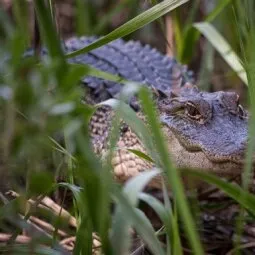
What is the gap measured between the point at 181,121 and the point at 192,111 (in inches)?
2.8

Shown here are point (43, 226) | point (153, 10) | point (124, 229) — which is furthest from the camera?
point (43, 226)

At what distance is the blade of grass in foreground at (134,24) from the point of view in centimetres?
206

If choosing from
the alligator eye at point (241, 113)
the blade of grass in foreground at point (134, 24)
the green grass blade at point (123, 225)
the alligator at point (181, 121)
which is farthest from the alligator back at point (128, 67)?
the green grass blade at point (123, 225)

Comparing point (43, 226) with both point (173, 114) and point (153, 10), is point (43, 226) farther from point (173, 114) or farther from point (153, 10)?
point (153, 10)

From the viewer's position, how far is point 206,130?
2.81 m

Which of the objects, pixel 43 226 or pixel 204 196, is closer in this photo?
pixel 43 226

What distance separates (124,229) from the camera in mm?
1481

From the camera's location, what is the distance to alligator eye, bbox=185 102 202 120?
2894 millimetres

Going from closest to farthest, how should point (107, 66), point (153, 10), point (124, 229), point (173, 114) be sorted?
point (124, 229), point (153, 10), point (173, 114), point (107, 66)

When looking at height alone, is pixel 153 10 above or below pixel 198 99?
above

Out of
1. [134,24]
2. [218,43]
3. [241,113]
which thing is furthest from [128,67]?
[134,24]

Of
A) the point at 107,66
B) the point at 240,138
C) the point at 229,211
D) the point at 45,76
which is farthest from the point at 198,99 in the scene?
the point at 45,76

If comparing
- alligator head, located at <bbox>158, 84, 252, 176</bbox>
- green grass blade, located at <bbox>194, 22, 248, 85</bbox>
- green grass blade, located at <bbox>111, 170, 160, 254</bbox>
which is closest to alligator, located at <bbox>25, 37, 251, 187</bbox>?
alligator head, located at <bbox>158, 84, 252, 176</bbox>

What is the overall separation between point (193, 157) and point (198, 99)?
28cm
